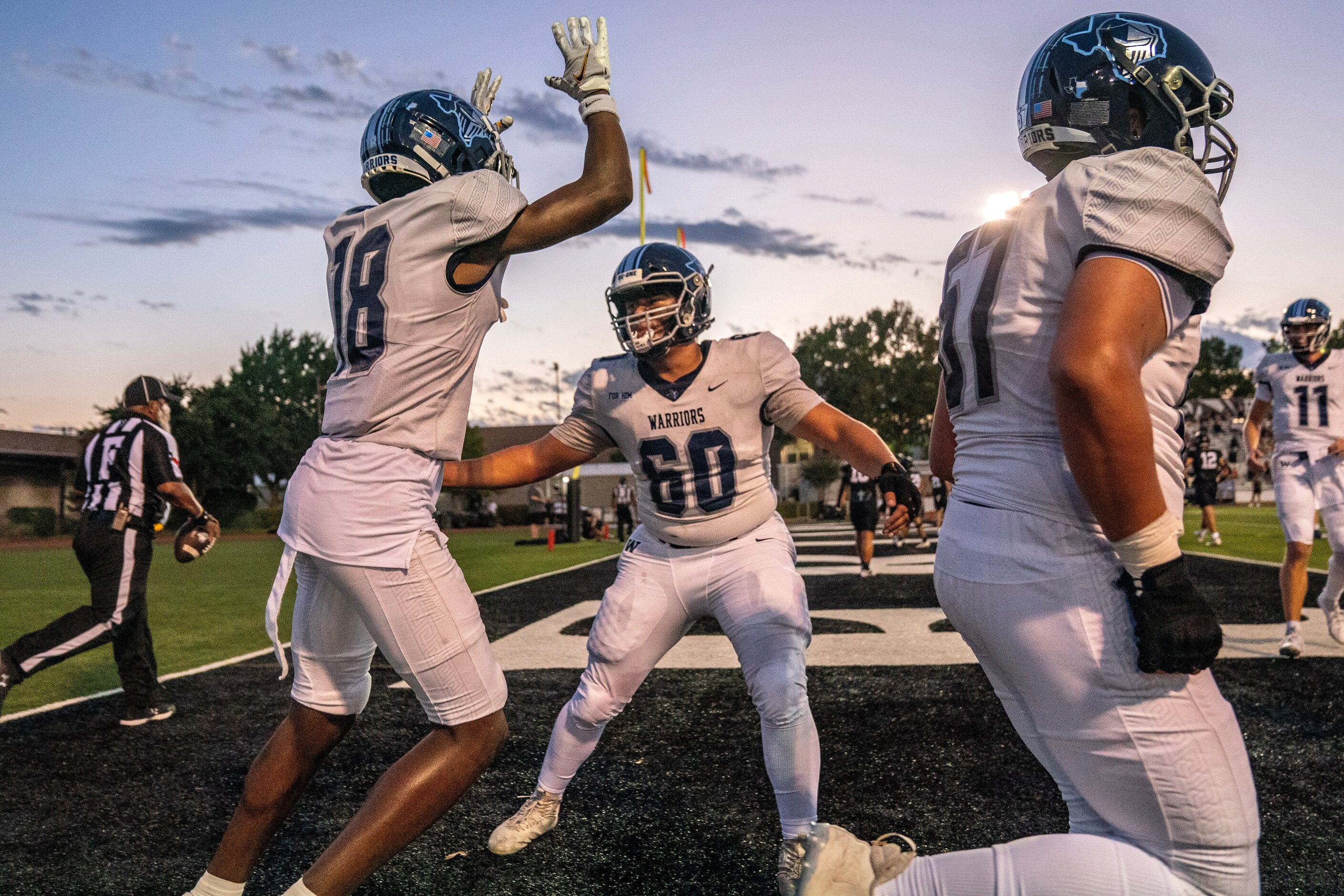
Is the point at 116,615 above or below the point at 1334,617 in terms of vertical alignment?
above

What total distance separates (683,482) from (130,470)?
397 cm

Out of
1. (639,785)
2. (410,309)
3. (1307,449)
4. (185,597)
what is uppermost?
(410,309)

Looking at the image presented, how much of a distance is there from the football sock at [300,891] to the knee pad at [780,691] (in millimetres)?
1450

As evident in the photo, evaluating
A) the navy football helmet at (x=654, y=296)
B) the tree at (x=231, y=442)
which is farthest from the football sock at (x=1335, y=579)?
the tree at (x=231, y=442)

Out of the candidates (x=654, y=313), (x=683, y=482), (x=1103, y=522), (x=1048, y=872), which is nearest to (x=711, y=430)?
(x=683, y=482)

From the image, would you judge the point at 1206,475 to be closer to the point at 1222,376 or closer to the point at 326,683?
the point at 326,683

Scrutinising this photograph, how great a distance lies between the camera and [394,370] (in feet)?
8.34

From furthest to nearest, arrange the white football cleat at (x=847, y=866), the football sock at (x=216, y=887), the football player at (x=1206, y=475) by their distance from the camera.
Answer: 1. the football player at (x=1206, y=475)
2. the football sock at (x=216, y=887)
3. the white football cleat at (x=847, y=866)

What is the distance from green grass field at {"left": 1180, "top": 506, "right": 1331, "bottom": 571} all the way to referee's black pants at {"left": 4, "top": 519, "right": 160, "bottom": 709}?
9597 millimetres

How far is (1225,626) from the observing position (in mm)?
7289

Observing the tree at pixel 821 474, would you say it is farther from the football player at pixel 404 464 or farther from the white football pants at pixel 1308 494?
the football player at pixel 404 464

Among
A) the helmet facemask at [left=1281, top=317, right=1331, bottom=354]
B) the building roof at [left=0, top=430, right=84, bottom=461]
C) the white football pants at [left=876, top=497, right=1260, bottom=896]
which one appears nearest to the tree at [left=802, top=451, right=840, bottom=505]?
the building roof at [left=0, top=430, right=84, bottom=461]

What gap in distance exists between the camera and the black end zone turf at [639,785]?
3191mm

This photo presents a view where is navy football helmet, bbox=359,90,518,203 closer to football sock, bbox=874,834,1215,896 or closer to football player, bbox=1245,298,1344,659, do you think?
football sock, bbox=874,834,1215,896
